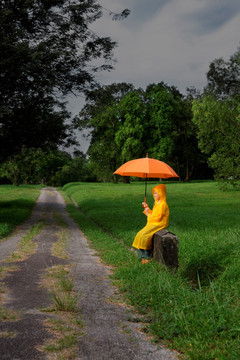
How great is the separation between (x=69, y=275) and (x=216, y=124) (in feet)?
78.3

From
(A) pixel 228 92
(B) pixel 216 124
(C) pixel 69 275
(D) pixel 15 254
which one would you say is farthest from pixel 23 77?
(A) pixel 228 92

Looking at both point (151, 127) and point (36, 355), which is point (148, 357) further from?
point (151, 127)

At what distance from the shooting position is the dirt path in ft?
11.3

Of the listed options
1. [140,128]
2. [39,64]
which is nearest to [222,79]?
[140,128]

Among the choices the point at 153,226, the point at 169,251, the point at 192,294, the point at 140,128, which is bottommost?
the point at 192,294

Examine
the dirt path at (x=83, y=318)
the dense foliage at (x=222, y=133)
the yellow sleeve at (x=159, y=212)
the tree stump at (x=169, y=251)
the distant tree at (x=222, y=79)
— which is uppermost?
the distant tree at (x=222, y=79)

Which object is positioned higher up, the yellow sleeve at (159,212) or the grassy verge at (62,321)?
the yellow sleeve at (159,212)

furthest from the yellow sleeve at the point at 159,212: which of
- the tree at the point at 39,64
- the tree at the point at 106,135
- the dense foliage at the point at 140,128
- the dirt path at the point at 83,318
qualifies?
the tree at the point at 106,135

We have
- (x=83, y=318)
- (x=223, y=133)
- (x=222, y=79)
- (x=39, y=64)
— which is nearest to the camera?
(x=83, y=318)

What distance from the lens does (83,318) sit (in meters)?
4.39

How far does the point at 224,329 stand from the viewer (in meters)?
4.04

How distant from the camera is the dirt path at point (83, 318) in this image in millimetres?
3453

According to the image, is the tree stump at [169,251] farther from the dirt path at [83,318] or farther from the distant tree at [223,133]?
the distant tree at [223,133]

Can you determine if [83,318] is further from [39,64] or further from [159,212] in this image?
[39,64]
